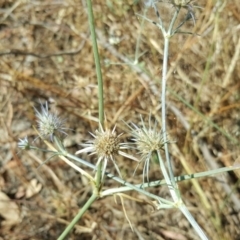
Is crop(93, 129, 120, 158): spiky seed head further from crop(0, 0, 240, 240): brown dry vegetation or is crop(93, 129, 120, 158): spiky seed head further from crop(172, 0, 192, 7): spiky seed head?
crop(0, 0, 240, 240): brown dry vegetation

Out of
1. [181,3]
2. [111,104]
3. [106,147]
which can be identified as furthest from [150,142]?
[111,104]

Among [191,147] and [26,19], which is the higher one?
[26,19]

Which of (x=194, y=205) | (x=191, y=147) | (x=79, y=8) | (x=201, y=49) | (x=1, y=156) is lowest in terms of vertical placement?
(x=194, y=205)

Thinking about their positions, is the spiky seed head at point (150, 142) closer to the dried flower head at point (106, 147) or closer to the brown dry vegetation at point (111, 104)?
the dried flower head at point (106, 147)

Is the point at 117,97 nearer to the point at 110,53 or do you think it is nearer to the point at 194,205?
the point at 110,53

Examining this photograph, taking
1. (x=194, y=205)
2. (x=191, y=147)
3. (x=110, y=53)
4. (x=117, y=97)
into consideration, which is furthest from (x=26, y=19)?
(x=194, y=205)

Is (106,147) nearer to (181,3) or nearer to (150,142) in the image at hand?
(150,142)

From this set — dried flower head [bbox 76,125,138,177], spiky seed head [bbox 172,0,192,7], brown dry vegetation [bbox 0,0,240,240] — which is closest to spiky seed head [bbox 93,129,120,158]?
dried flower head [bbox 76,125,138,177]

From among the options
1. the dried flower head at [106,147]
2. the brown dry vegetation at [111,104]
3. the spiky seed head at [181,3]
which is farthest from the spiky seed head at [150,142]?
the brown dry vegetation at [111,104]
